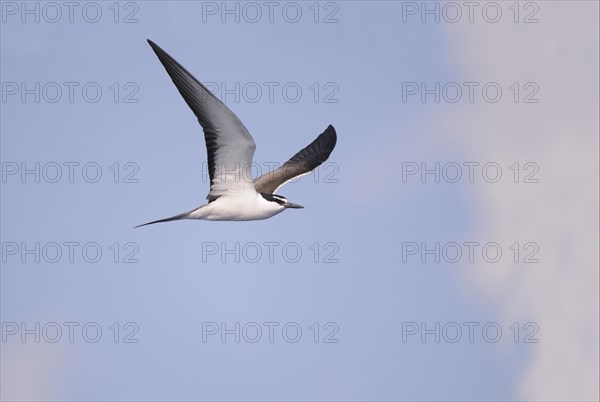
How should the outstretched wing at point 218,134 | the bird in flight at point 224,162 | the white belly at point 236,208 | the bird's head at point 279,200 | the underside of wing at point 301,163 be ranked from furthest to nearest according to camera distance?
the underside of wing at point 301,163 < the bird's head at point 279,200 < the white belly at point 236,208 < the bird in flight at point 224,162 < the outstretched wing at point 218,134

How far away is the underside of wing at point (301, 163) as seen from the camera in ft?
66.2

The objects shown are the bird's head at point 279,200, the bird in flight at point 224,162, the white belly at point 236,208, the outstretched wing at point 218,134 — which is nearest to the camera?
the outstretched wing at point 218,134

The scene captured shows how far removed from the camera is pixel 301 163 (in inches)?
840

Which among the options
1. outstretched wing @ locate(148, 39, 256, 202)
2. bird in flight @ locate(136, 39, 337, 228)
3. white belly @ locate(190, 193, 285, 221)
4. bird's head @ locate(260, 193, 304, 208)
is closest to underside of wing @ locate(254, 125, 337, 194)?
bird in flight @ locate(136, 39, 337, 228)

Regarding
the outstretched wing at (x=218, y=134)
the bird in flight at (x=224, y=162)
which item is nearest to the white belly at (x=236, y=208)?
the bird in flight at (x=224, y=162)

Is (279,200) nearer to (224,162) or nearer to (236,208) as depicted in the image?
(236,208)

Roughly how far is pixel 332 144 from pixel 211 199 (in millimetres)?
5693

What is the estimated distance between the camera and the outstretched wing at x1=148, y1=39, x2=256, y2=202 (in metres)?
15.1

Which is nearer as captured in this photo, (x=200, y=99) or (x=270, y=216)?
(x=200, y=99)

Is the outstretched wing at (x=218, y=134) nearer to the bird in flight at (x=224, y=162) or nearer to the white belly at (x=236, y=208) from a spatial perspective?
the bird in flight at (x=224, y=162)

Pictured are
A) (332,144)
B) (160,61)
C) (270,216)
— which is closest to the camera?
(160,61)

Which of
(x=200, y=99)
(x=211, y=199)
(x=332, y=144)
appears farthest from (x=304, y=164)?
(x=200, y=99)

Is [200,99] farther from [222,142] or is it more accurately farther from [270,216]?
[270,216]

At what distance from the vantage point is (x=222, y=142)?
16.6 m
